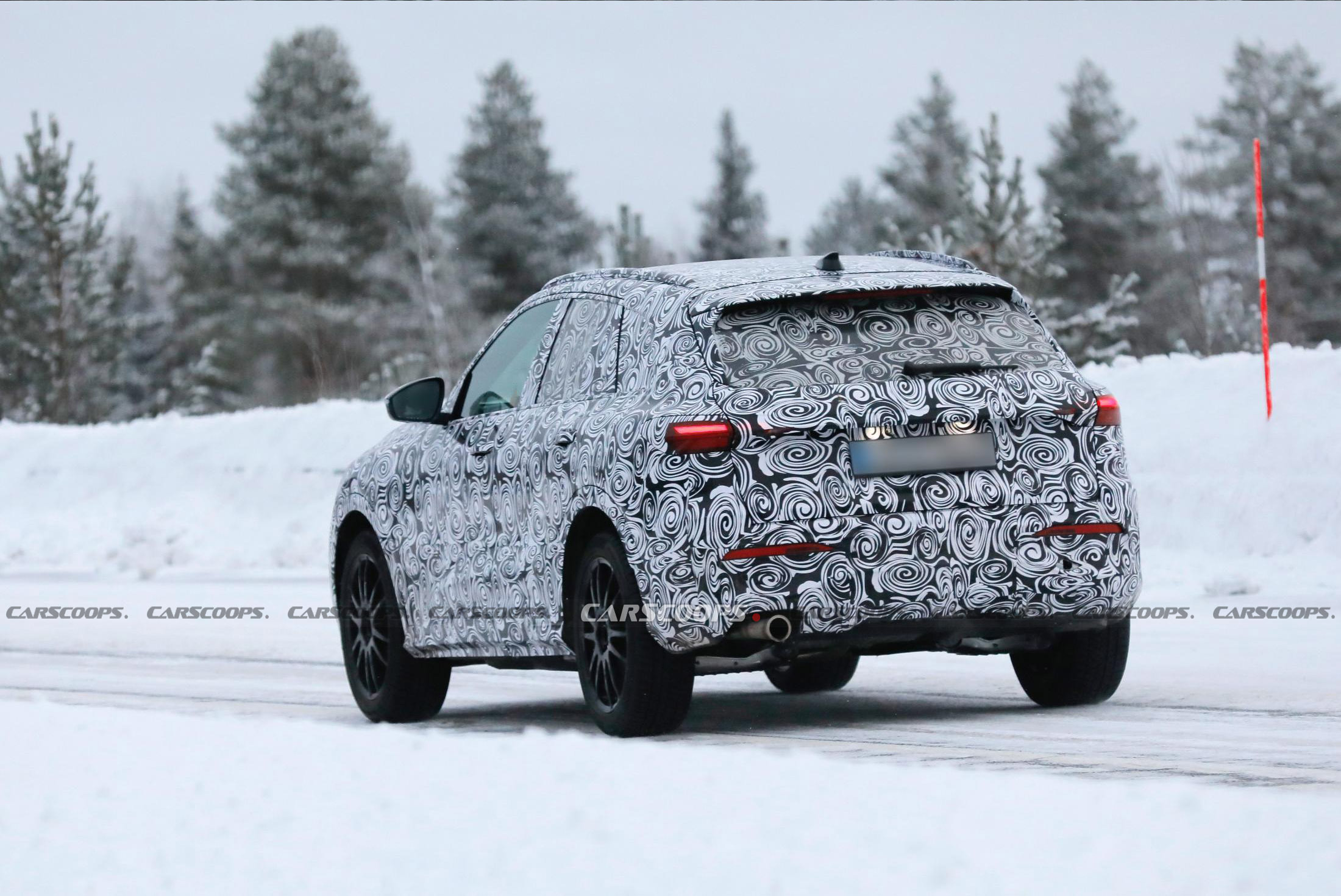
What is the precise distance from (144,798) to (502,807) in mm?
1094

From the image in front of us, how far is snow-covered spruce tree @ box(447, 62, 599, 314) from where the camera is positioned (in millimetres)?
64812

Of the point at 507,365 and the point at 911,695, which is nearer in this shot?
the point at 507,365

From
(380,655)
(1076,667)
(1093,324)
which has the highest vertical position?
(1093,324)

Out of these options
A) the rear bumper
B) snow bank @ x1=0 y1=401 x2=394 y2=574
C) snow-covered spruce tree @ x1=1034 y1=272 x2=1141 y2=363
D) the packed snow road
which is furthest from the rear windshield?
snow-covered spruce tree @ x1=1034 y1=272 x2=1141 y2=363

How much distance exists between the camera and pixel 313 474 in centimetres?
2555

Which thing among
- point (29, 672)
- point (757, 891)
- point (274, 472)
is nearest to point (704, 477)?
point (757, 891)

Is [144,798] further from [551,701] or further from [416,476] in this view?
[551,701]

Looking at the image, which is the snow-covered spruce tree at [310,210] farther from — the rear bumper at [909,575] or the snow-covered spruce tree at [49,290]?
the rear bumper at [909,575]

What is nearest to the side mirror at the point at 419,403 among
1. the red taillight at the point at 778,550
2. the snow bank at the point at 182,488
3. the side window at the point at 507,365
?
the side window at the point at 507,365

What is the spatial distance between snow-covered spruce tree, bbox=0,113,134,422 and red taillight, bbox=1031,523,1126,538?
52178 millimetres

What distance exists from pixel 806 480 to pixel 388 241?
57841 mm

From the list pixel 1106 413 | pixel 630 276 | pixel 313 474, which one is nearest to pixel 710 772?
pixel 1106 413

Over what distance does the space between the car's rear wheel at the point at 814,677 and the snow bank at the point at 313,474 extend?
6245 millimetres

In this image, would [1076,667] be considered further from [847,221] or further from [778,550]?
[847,221]
